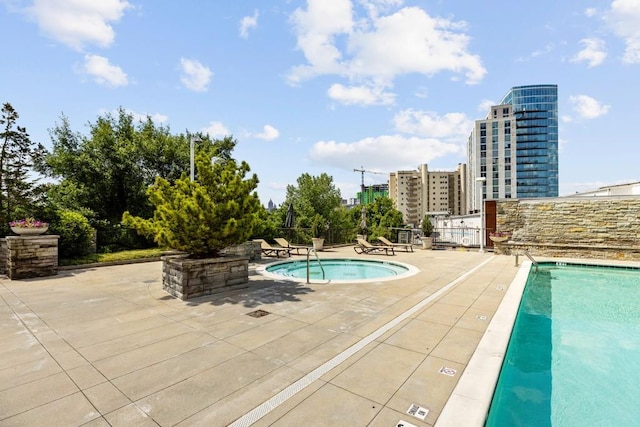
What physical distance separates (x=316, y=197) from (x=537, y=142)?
336 feet

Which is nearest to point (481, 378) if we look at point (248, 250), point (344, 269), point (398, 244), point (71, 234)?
point (344, 269)

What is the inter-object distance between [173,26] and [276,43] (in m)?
3.87

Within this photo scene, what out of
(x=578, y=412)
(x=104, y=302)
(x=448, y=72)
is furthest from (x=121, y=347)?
(x=448, y=72)

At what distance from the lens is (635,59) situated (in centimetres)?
1140

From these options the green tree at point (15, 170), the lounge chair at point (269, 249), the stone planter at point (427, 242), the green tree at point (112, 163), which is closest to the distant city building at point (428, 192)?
the stone planter at point (427, 242)

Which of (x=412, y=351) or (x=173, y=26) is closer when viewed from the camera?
(x=412, y=351)

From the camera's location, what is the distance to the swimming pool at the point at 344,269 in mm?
10617

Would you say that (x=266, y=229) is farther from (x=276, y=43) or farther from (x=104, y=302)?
(x=104, y=302)

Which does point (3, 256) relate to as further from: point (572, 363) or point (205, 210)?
point (572, 363)

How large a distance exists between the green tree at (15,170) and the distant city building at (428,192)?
105289 millimetres

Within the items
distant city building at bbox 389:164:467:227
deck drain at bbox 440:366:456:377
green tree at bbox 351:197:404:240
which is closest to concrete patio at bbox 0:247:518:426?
deck drain at bbox 440:366:456:377

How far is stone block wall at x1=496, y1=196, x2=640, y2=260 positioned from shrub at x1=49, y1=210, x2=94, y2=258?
18.4m

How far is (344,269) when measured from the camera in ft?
40.3

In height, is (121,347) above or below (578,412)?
above
